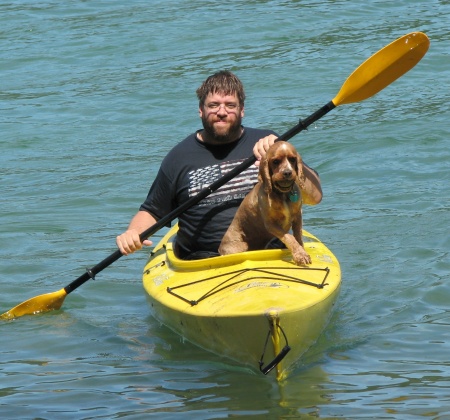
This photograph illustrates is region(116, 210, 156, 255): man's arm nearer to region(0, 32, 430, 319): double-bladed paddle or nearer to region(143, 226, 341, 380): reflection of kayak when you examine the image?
region(0, 32, 430, 319): double-bladed paddle

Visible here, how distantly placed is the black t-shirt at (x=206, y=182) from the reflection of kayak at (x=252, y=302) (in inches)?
9.6

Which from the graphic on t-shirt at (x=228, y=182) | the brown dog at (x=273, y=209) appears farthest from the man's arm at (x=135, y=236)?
the brown dog at (x=273, y=209)

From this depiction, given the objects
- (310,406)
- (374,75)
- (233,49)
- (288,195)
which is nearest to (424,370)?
(310,406)

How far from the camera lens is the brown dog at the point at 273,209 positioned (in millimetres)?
5059

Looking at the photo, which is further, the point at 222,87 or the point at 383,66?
the point at 383,66

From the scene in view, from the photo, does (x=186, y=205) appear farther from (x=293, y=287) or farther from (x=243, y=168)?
(x=293, y=287)

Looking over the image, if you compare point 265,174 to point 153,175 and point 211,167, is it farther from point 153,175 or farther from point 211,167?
point 153,175

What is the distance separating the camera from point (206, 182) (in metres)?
5.92

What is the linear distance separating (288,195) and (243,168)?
Result: 19.7 inches

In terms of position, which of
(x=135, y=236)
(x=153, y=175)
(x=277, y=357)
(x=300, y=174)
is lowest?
(x=153, y=175)

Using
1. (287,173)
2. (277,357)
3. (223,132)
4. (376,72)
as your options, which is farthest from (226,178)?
(277,357)

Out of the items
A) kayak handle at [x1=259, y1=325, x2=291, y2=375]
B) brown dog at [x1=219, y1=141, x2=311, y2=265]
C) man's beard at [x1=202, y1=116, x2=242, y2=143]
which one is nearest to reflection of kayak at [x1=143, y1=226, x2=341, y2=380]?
kayak handle at [x1=259, y1=325, x2=291, y2=375]

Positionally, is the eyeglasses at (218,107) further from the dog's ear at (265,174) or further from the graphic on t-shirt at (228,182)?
the dog's ear at (265,174)

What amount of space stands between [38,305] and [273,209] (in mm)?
2009
